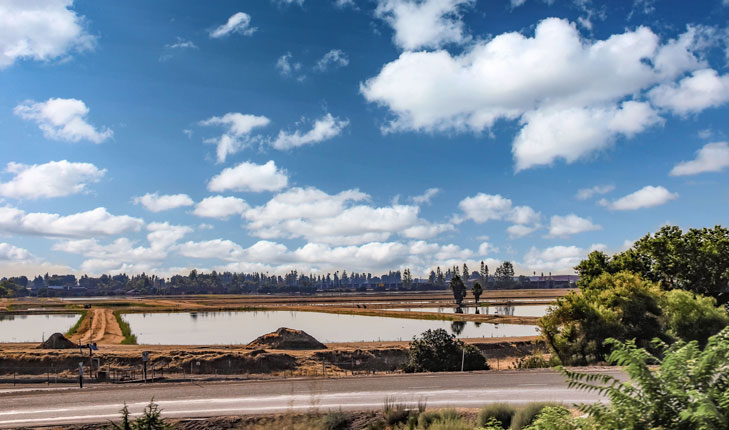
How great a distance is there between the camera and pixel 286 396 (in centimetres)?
2500

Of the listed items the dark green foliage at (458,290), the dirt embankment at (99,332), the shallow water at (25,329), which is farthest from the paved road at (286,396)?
the dark green foliage at (458,290)

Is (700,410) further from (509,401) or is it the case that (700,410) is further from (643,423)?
(509,401)

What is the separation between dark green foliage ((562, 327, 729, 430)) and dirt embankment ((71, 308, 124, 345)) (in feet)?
208

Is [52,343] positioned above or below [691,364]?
below

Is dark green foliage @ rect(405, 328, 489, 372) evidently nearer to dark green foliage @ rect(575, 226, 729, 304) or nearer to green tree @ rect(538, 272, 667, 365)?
green tree @ rect(538, 272, 667, 365)

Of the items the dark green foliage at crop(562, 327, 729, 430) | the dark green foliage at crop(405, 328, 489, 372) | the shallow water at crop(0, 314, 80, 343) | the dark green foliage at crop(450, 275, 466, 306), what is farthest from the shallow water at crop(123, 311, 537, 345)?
the dark green foliage at crop(562, 327, 729, 430)

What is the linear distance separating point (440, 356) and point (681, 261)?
2604 cm

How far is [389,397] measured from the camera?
77.6 feet

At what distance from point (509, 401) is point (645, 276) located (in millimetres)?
35289

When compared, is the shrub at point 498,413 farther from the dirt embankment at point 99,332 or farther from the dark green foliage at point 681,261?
the dirt embankment at point 99,332

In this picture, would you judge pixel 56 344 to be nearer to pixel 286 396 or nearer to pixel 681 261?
pixel 286 396

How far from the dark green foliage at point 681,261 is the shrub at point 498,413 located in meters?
32.1

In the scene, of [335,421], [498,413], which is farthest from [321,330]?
[498,413]

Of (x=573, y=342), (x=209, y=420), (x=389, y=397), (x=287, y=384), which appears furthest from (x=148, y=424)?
(x=573, y=342)
